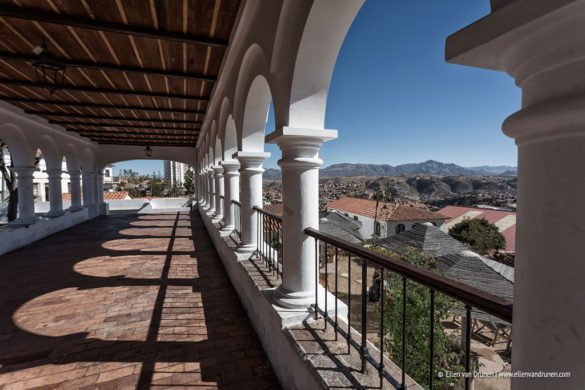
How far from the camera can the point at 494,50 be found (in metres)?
0.76

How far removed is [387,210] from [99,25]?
2550cm

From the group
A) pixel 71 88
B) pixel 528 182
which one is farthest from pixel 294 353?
pixel 71 88

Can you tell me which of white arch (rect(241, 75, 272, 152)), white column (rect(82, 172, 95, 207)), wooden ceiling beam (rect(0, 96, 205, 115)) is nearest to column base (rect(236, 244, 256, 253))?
white arch (rect(241, 75, 272, 152))

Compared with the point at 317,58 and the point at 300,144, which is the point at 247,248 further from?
the point at 317,58

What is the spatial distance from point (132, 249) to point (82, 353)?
14.7 ft

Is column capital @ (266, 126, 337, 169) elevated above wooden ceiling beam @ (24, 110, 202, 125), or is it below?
below

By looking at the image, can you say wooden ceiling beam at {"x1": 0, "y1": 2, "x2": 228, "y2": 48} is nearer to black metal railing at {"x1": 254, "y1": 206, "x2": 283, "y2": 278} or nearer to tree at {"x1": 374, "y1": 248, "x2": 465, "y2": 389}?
black metal railing at {"x1": 254, "y1": 206, "x2": 283, "y2": 278}

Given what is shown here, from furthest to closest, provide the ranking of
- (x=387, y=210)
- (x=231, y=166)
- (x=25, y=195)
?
(x=387, y=210) < (x=25, y=195) < (x=231, y=166)

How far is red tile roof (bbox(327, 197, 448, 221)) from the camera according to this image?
93.6 feet

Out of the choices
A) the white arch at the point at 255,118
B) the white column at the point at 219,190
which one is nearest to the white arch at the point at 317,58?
the white arch at the point at 255,118

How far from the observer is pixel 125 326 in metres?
3.32

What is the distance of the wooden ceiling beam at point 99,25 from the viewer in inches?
119

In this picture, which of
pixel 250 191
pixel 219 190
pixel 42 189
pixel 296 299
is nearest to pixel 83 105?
pixel 219 190

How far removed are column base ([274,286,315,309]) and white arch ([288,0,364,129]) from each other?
1382 mm
